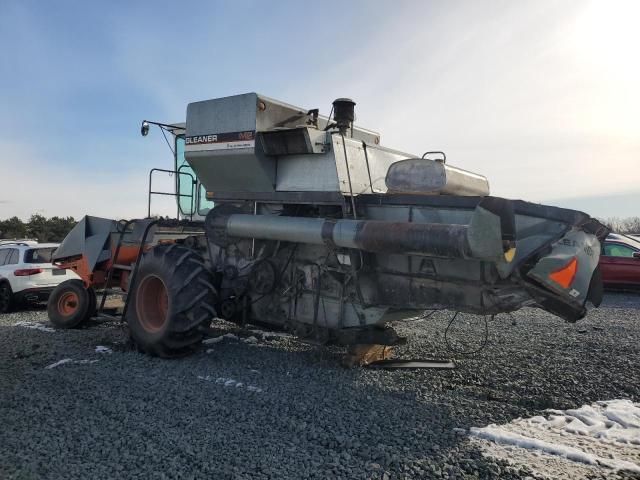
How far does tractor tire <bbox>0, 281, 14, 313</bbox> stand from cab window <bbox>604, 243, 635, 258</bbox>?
46.3ft

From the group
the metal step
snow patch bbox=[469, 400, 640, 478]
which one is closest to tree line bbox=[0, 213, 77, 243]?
the metal step

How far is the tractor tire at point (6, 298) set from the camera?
10.3 m

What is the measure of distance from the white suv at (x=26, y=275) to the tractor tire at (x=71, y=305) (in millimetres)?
2723

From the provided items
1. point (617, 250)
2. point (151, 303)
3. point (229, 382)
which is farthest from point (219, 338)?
point (617, 250)

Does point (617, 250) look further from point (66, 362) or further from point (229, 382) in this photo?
point (66, 362)

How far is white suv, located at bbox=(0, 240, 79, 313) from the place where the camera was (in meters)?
10.2

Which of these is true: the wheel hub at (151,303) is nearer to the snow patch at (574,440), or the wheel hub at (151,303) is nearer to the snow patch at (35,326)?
the snow patch at (35,326)

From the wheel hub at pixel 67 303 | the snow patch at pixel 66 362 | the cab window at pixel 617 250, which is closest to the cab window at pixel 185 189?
the wheel hub at pixel 67 303

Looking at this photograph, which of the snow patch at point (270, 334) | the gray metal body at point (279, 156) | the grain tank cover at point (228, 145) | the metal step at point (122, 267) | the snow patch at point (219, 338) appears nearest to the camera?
the gray metal body at point (279, 156)

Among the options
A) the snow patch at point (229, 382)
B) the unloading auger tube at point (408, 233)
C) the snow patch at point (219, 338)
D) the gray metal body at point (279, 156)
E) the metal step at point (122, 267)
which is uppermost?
the gray metal body at point (279, 156)

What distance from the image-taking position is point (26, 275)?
1027 cm

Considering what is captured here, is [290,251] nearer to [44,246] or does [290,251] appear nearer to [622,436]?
[622,436]

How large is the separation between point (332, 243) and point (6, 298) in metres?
8.77

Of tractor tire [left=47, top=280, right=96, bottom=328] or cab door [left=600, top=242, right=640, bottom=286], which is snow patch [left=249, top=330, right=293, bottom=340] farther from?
cab door [left=600, top=242, right=640, bottom=286]
